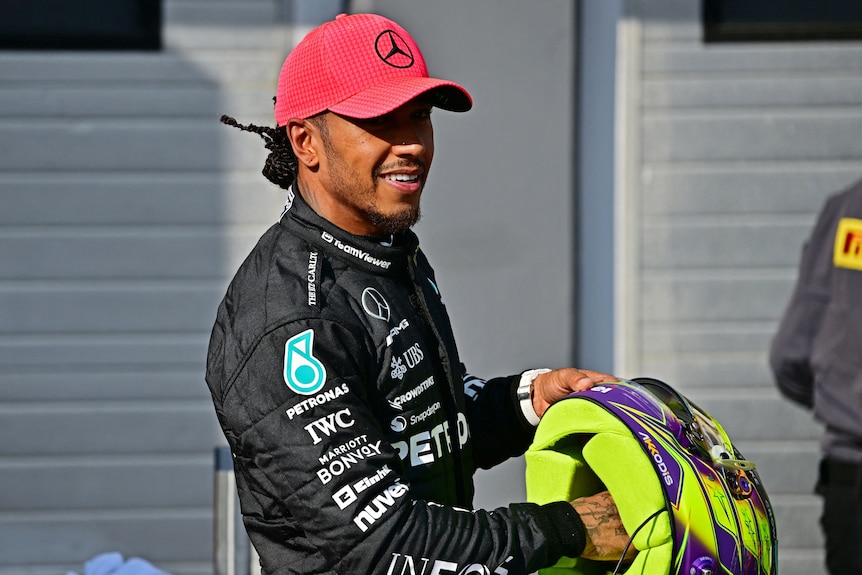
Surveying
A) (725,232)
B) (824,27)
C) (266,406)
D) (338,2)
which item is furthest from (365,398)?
(824,27)

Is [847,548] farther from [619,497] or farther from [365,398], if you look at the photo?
[365,398]

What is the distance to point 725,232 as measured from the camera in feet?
17.2

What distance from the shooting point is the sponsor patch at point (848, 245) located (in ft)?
12.9

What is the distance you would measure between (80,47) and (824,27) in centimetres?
321

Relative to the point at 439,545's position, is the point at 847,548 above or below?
below

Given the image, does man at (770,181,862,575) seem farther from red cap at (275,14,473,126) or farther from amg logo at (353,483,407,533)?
amg logo at (353,483,407,533)

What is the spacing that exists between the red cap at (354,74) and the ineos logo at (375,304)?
310mm

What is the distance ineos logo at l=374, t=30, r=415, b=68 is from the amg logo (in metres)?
0.75

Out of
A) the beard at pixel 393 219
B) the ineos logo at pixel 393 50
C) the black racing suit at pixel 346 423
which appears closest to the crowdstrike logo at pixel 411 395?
the black racing suit at pixel 346 423

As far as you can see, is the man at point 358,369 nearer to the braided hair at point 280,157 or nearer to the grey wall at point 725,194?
the braided hair at point 280,157

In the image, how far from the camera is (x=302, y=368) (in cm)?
191

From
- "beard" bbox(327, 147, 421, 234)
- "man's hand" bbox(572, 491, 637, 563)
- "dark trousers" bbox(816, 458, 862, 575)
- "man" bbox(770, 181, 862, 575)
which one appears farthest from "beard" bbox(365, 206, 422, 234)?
"dark trousers" bbox(816, 458, 862, 575)

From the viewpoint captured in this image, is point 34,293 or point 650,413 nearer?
point 650,413

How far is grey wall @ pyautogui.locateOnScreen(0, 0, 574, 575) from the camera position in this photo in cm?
504
